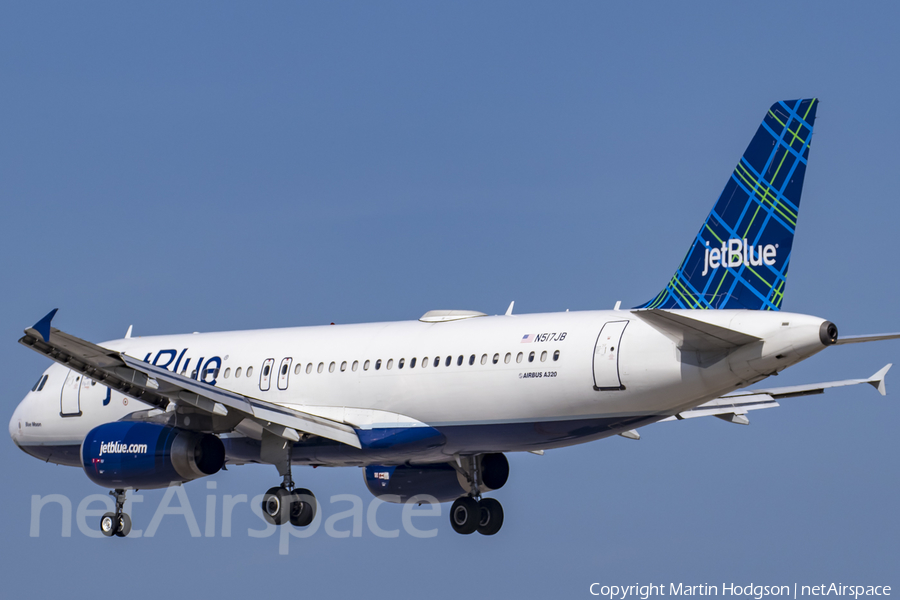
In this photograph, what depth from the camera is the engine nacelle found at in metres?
29.9

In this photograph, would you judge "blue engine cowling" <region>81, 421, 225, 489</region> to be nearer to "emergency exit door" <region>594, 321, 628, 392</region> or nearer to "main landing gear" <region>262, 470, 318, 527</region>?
"main landing gear" <region>262, 470, 318, 527</region>

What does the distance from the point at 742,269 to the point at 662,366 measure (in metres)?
2.55

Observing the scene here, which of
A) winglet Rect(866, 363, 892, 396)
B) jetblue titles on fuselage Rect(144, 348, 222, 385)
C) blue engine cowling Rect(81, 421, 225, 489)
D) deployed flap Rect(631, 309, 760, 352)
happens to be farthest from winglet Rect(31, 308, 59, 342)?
winglet Rect(866, 363, 892, 396)

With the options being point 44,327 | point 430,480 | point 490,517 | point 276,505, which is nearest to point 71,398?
point 276,505

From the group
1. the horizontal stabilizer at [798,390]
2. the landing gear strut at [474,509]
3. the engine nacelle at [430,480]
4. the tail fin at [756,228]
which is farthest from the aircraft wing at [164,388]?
the horizontal stabilizer at [798,390]

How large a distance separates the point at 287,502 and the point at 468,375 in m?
4.99

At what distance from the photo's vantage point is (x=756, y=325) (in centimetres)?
2189

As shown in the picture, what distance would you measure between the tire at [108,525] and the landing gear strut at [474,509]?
26.6 ft

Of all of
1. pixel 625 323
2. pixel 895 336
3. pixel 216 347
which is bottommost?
pixel 895 336

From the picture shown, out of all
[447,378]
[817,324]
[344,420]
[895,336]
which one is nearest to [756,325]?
[817,324]

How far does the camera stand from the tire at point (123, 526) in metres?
30.6

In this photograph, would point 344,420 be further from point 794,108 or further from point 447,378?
point 794,108

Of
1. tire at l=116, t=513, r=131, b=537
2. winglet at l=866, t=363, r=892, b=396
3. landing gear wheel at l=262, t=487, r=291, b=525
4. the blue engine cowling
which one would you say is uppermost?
winglet at l=866, t=363, r=892, b=396

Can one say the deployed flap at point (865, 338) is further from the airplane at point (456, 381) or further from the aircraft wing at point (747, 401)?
the aircraft wing at point (747, 401)
